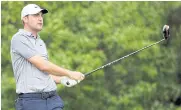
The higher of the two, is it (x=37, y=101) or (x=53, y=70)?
(x=53, y=70)

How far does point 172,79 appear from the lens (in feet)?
58.1

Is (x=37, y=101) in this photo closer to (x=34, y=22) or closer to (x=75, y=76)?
(x=75, y=76)

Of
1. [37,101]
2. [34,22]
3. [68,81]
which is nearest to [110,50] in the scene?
[68,81]

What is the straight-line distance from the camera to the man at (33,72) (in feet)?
17.7

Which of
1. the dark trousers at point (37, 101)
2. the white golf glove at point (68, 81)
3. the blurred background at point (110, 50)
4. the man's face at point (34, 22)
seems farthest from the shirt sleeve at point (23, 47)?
the blurred background at point (110, 50)

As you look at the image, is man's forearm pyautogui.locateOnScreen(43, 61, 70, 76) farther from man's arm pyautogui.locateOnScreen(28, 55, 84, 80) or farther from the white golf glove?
the white golf glove

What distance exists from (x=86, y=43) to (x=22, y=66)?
33.6ft

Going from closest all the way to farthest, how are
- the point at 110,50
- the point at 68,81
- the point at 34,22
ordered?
the point at 34,22 < the point at 68,81 < the point at 110,50

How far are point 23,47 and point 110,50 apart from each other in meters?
11.0

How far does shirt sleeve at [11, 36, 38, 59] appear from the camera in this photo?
5.41 metres

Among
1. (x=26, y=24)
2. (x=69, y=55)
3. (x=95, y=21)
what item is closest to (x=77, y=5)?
(x=95, y=21)

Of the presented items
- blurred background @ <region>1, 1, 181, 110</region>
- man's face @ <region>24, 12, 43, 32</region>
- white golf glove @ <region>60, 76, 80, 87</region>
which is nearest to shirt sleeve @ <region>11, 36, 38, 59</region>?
man's face @ <region>24, 12, 43, 32</region>

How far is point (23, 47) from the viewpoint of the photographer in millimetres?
5449

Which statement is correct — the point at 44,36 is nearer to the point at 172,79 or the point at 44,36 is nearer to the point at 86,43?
the point at 86,43
